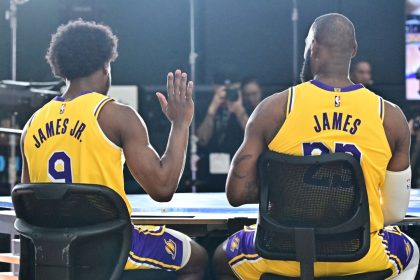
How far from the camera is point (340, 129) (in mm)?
2215

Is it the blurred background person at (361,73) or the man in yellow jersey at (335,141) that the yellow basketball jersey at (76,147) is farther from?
the blurred background person at (361,73)

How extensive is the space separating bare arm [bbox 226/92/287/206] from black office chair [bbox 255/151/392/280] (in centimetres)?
11

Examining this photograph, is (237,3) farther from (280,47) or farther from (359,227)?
(359,227)

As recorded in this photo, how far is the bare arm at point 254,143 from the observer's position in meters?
2.26

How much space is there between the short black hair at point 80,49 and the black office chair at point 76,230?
1.46ft

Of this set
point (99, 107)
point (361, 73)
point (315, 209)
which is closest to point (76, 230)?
point (99, 107)

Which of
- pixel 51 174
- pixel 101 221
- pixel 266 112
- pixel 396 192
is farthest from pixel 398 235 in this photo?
pixel 51 174

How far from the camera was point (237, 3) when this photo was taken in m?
6.94

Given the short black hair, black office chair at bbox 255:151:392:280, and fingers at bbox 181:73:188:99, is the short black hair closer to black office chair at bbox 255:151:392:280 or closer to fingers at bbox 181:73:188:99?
fingers at bbox 181:73:188:99

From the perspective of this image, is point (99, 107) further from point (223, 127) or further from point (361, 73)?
point (223, 127)

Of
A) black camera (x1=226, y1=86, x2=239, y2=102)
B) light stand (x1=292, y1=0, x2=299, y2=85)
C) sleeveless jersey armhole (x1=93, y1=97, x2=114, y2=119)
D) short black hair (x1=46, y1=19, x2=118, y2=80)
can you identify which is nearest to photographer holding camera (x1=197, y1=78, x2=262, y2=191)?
black camera (x1=226, y1=86, x2=239, y2=102)

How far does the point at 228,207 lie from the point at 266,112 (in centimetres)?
97

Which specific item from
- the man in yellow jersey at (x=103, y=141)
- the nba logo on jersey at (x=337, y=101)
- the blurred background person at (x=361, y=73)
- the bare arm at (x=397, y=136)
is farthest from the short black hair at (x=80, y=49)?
the blurred background person at (x=361, y=73)

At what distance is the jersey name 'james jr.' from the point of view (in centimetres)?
229
